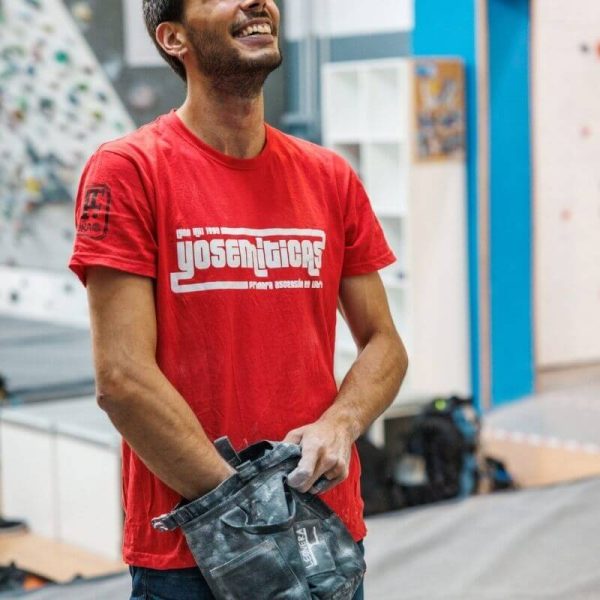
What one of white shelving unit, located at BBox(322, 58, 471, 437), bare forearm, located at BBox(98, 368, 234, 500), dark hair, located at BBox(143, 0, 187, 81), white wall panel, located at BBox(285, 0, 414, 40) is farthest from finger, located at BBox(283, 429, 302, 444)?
white wall panel, located at BBox(285, 0, 414, 40)

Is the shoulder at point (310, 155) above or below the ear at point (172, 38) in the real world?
below

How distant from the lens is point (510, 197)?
5.94 meters

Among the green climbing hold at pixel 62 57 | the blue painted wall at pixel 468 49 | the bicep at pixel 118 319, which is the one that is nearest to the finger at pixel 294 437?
the bicep at pixel 118 319

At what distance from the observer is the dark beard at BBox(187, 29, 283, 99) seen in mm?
1605

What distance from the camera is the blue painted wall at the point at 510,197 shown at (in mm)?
5855

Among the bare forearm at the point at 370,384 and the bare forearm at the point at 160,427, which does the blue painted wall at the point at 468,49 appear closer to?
the bare forearm at the point at 370,384

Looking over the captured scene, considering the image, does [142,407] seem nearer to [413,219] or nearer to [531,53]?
[413,219]

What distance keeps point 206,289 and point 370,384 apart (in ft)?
1.00

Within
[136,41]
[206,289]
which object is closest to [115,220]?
[206,289]

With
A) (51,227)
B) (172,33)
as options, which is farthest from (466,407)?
(172,33)

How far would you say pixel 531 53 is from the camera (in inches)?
235

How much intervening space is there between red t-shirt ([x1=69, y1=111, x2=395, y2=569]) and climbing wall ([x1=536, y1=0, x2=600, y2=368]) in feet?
15.1

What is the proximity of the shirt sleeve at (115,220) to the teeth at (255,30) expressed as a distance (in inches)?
8.8

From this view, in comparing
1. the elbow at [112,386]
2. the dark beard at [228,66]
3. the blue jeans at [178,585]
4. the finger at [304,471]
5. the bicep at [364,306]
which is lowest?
the blue jeans at [178,585]
